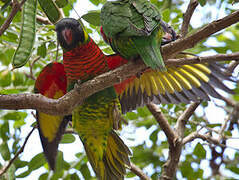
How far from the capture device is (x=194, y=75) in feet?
9.29

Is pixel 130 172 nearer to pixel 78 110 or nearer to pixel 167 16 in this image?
pixel 78 110

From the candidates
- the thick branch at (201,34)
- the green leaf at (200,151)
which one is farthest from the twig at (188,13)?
the green leaf at (200,151)

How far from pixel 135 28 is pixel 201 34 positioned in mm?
412

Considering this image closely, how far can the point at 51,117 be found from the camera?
2826 mm

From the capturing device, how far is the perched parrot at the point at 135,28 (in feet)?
6.17

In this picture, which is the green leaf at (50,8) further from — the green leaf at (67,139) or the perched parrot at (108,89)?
the green leaf at (67,139)

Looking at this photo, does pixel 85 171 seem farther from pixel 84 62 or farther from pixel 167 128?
pixel 84 62

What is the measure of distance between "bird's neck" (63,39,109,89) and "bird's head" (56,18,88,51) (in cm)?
6

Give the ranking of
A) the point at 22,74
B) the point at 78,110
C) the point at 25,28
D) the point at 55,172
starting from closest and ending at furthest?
the point at 25,28 → the point at 78,110 → the point at 55,172 → the point at 22,74

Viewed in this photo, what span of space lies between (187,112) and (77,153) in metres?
1.27

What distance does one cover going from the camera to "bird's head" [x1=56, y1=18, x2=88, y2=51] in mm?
2381

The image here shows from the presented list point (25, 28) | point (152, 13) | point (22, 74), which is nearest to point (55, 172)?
point (22, 74)

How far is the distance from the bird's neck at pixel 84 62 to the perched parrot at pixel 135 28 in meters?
0.38

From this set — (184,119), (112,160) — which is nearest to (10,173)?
(112,160)
